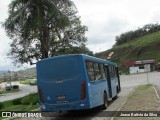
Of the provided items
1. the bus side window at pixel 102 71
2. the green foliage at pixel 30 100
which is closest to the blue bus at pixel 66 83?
the bus side window at pixel 102 71

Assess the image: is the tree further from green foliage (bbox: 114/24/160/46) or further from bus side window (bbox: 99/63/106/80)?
green foliage (bbox: 114/24/160/46)

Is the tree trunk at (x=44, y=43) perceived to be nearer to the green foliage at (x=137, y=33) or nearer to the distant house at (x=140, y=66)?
the distant house at (x=140, y=66)

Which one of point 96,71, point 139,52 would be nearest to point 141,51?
point 139,52

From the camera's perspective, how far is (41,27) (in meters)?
27.4

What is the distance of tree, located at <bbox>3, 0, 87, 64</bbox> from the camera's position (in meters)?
27.6

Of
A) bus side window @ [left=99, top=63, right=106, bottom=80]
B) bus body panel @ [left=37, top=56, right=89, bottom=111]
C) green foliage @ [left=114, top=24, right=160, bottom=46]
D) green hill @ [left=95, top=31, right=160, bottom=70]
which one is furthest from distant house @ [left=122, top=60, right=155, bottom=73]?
bus body panel @ [left=37, top=56, right=89, bottom=111]

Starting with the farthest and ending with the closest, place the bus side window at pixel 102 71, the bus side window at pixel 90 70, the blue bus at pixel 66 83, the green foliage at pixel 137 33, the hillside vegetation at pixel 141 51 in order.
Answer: the green foliage at pixel 137 33
the hillside vegetation at pixel 141 51
the bus side window at pixel 102 71
the bus side window at pixel 90 70
the blue bus at pixel 66 83

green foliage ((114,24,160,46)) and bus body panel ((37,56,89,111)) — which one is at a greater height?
green foliage ((114,24,160,46))

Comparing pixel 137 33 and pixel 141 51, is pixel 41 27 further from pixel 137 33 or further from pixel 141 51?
pixel 137 33

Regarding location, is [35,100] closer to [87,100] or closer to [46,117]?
[46,117]

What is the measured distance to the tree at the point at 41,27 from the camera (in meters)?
27.6

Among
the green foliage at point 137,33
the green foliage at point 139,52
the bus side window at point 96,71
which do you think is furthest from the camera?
the green foliage at point 137,33

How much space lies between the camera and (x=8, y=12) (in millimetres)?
28469

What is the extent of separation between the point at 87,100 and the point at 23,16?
13662 mm
